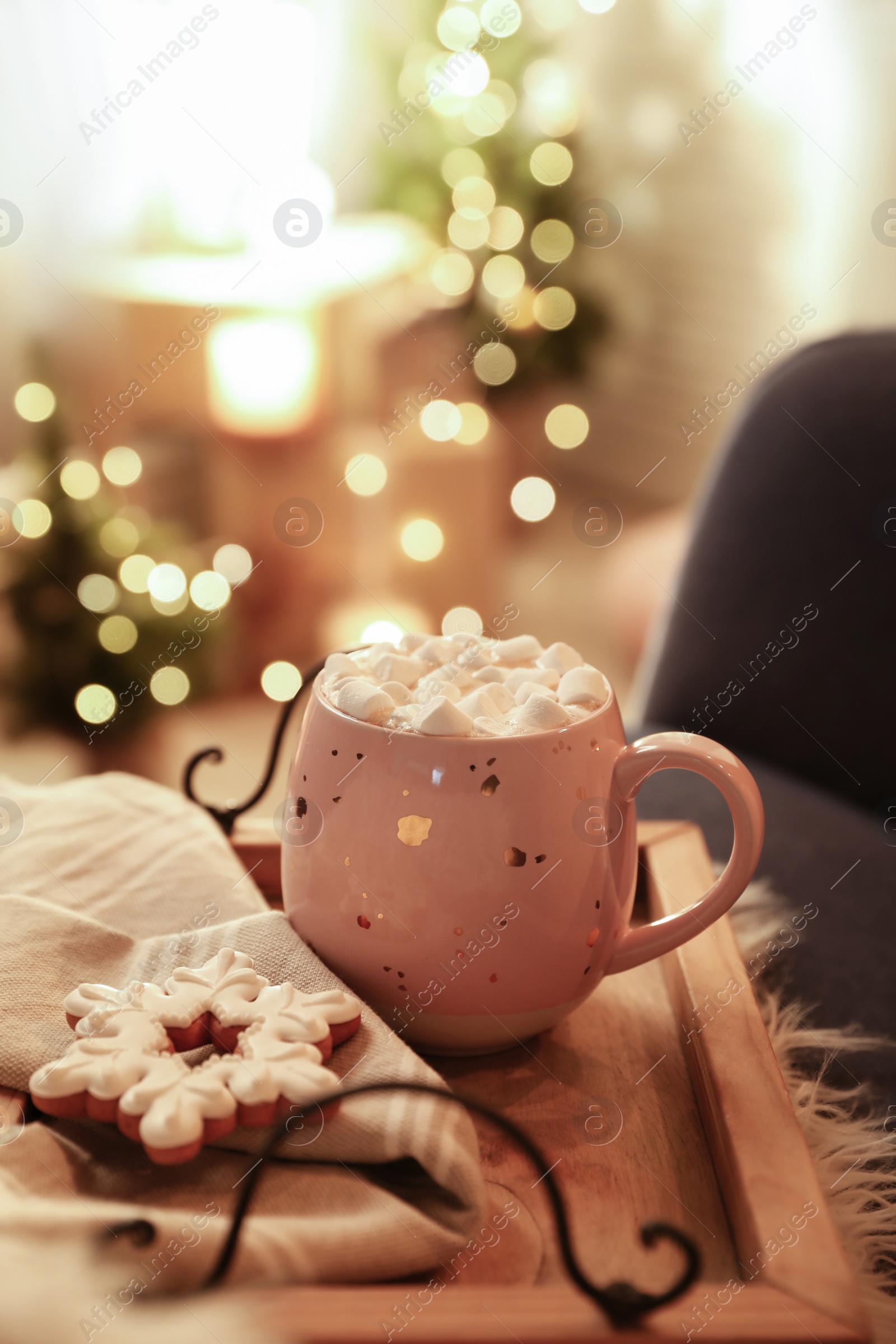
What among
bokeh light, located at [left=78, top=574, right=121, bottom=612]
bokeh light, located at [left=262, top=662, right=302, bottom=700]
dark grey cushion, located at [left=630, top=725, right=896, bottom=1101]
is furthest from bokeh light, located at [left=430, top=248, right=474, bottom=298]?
dark grey cushion, located at [left=630, top=725, right=896, bottom=1101]

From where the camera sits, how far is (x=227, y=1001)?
0.50 meters

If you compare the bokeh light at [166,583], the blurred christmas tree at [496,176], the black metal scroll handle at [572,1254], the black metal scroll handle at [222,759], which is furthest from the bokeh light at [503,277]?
the black metal scroll handle at [572,1254]

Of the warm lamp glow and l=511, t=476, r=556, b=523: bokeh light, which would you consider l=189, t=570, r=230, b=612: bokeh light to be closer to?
the warm lamp glow

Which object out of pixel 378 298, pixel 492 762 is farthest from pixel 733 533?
pixel 378 298

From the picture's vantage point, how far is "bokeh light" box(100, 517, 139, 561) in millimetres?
1796

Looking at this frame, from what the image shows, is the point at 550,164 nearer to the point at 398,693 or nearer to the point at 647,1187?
the point at 398,693

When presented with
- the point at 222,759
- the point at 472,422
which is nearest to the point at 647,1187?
the point at 222,759

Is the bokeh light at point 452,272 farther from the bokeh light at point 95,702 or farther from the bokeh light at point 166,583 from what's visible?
the bokeh light at point 95,702

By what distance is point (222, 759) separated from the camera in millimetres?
771

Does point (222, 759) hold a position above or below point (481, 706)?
below

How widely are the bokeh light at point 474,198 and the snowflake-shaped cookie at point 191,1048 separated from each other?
2973 millimetres

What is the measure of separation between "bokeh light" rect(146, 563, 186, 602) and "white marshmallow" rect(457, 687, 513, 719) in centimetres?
143

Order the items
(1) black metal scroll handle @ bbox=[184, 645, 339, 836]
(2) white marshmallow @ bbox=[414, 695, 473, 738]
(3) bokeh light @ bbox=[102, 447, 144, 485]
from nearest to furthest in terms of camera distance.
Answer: (2) white marshmallow @ bbox=[414, 695, 473, 738], (1) black metal scroll handle @ bbox=[184, 645, 339, 836], (3) bokeh light @ bbox=[102, 447, 144, 485]

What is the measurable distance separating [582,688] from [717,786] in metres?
0.09
